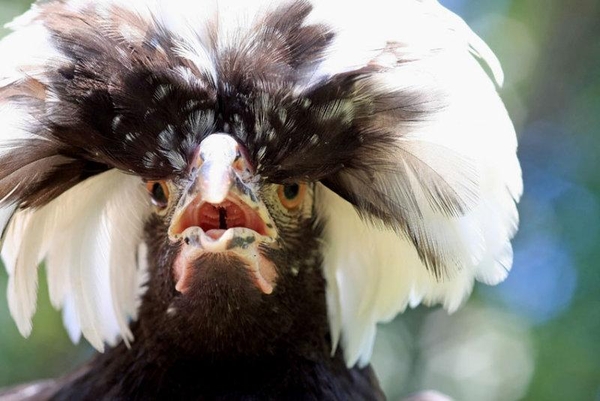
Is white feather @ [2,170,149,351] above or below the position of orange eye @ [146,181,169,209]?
below

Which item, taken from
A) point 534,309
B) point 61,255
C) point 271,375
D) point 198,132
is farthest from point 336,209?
point 534,309

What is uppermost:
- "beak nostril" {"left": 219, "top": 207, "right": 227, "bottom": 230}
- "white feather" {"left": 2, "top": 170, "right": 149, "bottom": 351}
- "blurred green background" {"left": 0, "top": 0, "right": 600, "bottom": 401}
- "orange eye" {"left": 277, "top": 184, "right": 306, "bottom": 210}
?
"beak nostril" {"left": 219, "top": 207, "right": 227, "bottom": 230}

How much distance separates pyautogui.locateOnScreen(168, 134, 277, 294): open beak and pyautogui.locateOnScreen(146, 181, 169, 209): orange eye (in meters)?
0.18

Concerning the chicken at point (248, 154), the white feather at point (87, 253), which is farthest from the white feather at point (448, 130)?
the white feather at point (87, 253)

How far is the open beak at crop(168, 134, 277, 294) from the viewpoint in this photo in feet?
3.93

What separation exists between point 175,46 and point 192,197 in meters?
0.26

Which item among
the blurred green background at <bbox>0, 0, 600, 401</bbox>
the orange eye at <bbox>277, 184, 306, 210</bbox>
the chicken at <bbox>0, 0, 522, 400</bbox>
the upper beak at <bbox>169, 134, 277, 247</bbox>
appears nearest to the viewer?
the upper beak at <bbox>169, 134, 277, 247</bbox>

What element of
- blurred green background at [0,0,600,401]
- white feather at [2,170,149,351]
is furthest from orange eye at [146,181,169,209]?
blurred green background at [0,0,600,401]

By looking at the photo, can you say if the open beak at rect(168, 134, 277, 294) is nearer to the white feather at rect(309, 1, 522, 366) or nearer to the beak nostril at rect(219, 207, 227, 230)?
the beak nostril at rect(219, 207, 227, 230)

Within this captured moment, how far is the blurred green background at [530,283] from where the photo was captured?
3.25 metres

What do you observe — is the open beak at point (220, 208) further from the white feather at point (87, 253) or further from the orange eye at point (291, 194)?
the white feather at point (87, 253)

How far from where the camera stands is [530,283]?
10.8ft

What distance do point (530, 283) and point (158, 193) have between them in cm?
215

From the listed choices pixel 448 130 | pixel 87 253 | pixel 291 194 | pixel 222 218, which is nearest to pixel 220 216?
pixel 222 218
